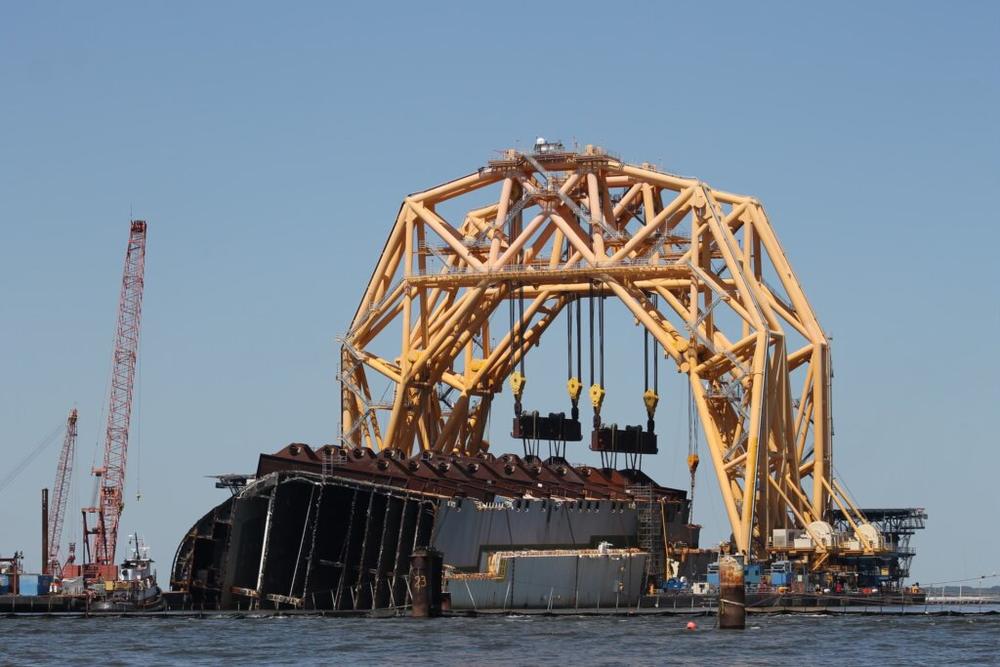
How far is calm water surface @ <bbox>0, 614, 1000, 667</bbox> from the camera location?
85250 millimetres

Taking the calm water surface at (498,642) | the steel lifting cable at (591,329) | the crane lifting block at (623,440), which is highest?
the steel lifting cable at (591,329)

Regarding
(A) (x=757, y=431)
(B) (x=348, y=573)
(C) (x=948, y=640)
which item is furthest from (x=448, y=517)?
(C) (x=948, y=640)

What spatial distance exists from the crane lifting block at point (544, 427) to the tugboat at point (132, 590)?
2313 cm

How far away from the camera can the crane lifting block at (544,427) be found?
13100 centimetres

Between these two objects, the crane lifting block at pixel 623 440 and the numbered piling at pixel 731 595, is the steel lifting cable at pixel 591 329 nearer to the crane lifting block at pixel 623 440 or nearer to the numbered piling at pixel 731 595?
the crane lifting block at pixel 623 440

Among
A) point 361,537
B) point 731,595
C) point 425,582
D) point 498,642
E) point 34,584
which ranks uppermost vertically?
A: point 361,537

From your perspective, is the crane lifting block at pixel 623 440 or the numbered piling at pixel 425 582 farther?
the crane lifting block at pixel 623 440

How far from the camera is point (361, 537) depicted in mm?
111938

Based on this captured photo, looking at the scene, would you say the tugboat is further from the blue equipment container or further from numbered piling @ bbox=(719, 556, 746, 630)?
numbered piling @ bbox=(719, 556, 746, 630)

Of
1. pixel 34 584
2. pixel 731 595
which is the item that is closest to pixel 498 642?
pixel 731 595

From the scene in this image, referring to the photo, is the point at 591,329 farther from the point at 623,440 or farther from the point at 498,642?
the point at 498,642

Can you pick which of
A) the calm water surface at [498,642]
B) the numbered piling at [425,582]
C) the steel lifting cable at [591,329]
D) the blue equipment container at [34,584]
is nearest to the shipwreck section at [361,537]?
the calm water surface at [498,642]

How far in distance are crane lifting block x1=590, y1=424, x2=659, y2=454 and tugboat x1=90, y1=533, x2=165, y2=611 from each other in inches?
1062

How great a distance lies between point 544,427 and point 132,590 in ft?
85.4
